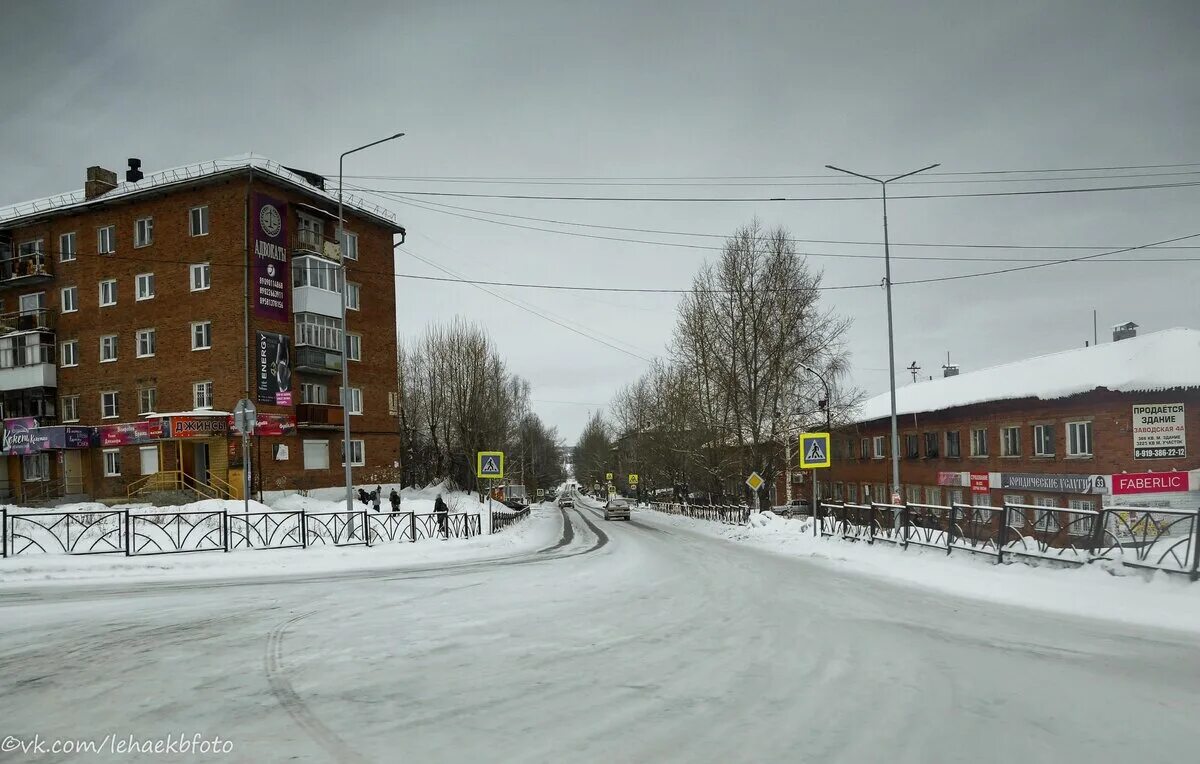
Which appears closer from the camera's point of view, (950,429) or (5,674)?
(5,674)

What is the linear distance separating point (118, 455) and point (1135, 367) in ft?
152

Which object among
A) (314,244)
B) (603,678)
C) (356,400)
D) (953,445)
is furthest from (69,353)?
(953,445)

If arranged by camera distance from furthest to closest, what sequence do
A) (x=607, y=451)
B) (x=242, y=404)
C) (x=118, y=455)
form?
1. (x=607, y=451)
2. (x=118, y=455)
3. (x=242, y=404)

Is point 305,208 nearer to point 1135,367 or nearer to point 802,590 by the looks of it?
point 802,590

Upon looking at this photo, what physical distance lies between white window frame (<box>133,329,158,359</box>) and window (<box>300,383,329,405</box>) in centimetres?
756

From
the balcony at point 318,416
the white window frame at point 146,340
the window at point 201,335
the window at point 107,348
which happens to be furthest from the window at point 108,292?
the balcony at point 318,416

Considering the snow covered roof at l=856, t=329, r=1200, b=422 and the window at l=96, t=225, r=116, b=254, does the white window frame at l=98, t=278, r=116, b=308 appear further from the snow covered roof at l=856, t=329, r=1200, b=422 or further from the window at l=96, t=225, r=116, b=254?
the snow covered roof at l=856, t=329, r=1200, b=422

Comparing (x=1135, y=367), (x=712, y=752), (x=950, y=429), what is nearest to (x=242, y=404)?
(x=712, y=752)

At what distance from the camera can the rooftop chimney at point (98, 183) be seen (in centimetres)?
4175

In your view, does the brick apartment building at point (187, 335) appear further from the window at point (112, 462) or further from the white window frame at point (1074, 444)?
the white window frame at point (1074, 444)

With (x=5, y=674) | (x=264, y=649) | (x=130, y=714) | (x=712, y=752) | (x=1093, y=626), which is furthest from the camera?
(x=1093, y=626)

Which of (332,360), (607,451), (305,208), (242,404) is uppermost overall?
(305,208)

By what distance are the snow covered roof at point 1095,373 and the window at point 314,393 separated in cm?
2868

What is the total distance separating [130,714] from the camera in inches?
233
